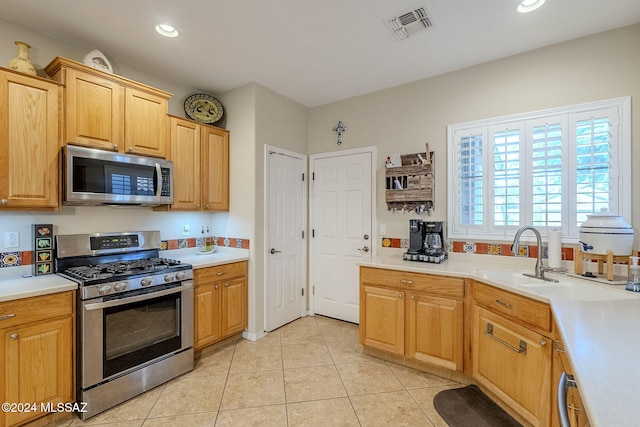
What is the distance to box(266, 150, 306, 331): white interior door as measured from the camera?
3305 mm

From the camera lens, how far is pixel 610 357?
90cm

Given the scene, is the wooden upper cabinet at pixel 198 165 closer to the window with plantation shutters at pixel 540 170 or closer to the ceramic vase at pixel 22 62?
the ceramic vase at pixel 22 62

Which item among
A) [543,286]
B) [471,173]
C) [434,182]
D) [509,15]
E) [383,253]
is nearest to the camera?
[543,286]

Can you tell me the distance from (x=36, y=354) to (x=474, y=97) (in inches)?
152

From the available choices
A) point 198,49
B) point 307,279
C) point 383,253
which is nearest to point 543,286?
point 383,253

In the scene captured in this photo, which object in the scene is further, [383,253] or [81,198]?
[383,253]

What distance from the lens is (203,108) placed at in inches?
127

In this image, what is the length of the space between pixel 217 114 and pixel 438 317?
2.99m

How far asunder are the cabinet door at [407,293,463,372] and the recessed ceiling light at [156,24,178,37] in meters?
2.83

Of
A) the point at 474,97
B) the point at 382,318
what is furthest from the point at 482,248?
the point at 474,97

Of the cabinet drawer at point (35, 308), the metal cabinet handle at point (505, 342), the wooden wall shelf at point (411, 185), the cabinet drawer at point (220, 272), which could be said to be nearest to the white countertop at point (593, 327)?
the metal cabinet handle at point (505, 342)

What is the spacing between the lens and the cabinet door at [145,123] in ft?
8.14

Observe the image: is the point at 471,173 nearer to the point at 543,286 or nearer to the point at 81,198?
the point at 543,286

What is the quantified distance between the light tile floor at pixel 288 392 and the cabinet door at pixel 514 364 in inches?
16.2
